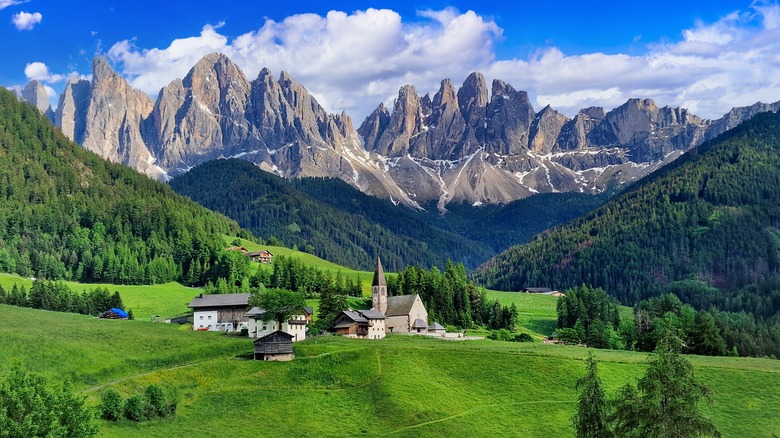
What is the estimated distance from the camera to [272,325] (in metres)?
113

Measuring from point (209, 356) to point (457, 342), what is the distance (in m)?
37.9

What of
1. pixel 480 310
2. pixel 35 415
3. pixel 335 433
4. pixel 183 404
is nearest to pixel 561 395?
pixel 335 433

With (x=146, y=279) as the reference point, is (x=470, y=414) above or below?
below

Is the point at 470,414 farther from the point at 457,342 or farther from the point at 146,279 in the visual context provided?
the point at 146,279

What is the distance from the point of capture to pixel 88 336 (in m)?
98.5

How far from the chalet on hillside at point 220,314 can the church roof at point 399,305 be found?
2674 cm

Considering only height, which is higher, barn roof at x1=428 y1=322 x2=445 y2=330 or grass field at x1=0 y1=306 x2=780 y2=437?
barn roof at x1=428 y1=322 x2=445 y2=330

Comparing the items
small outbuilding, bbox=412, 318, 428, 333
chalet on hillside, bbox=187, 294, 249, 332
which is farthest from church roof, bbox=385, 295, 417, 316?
chalet on hillside, bbox=187, 294, 249, 332

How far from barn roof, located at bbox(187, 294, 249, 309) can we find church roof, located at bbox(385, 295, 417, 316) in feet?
87.7

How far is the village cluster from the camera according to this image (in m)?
115

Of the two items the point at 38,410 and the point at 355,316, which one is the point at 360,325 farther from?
the point at 38,410

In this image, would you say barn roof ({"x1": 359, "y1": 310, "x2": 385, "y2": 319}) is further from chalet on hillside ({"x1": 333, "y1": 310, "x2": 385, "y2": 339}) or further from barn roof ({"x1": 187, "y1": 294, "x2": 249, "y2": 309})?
barn roof ({"x1": 187, "y1": 294, "x2": 249, "y2": 309})

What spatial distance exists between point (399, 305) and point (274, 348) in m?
42.2

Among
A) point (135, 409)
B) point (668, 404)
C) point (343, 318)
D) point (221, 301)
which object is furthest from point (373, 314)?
point (668, 404)
